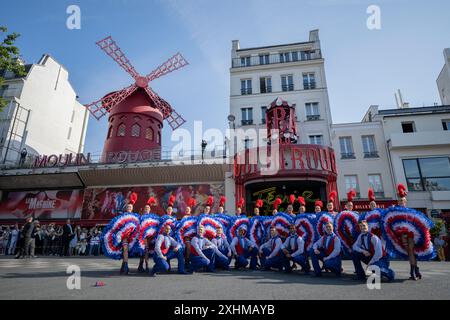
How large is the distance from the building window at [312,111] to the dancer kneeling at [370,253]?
15295mm

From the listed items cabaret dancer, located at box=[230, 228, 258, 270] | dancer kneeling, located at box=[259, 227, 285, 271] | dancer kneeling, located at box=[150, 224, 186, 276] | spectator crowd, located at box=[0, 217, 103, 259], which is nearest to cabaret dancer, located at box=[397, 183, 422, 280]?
dancer kneeling, located at box=[259, 227, 285, 271]

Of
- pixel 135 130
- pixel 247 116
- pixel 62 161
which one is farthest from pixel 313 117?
pixel 62 161

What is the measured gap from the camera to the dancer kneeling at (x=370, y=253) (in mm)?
6426

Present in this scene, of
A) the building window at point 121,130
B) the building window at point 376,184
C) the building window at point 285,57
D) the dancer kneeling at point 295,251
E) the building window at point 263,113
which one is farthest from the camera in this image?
the building window at point 121,130

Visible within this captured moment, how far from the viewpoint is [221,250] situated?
9.10 m

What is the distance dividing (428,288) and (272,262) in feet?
13.9

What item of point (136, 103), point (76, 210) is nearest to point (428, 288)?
point (76, 210)

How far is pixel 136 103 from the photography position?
26.6 meters

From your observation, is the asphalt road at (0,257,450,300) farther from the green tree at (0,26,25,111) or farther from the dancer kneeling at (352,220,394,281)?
the green tree at (0,26,25,111)

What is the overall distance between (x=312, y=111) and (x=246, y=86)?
6.06 m

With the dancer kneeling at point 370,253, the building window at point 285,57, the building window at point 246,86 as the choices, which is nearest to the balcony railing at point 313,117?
the building window at point 246,86

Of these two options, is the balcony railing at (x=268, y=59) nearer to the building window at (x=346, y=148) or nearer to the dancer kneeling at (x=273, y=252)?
the building window at (x=346, y=148)

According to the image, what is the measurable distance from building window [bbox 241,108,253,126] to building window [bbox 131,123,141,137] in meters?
10.4

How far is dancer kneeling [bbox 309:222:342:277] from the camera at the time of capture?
7299 mm
